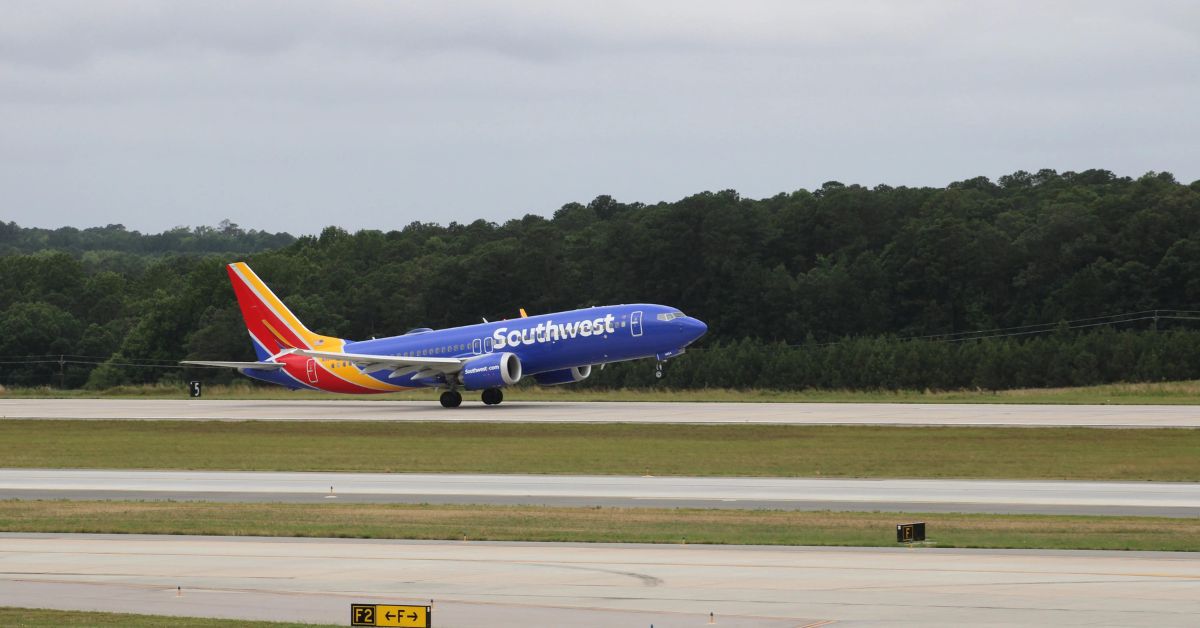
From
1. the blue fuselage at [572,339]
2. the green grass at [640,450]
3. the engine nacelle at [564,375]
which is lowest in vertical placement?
the green grass at [640,450]

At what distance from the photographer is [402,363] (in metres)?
66.4

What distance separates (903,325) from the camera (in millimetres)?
109375

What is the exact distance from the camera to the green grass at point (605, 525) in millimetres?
23359

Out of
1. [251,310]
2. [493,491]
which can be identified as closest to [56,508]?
[493,491]

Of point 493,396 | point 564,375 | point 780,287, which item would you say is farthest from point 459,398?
point 780,287

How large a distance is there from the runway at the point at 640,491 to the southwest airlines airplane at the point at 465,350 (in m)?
27.1

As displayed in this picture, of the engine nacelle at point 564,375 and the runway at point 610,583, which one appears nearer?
the runway at point 610,583

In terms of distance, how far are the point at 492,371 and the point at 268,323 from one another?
46.3 feet

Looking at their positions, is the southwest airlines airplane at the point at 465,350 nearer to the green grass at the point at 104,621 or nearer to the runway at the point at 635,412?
the runway at the point at 635,412

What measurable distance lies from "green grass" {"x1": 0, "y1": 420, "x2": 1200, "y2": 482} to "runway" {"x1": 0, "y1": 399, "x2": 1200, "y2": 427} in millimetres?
2941

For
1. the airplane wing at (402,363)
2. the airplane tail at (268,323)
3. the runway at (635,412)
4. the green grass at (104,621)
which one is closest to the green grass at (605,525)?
the green grass at (104,621)

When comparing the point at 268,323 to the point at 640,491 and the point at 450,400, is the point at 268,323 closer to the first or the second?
the point at 450,400

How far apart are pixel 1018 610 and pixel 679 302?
9903 cm

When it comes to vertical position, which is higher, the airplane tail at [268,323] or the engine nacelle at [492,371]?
the airplane tail at [268,323]
